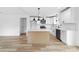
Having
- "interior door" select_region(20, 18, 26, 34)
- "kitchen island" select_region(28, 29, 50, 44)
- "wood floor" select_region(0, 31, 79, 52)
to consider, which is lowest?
"wood floor" select_region(0, 31, 79, 52)

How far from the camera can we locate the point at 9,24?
10.3m

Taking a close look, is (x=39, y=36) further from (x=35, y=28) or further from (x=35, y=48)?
(x=35, y=28)

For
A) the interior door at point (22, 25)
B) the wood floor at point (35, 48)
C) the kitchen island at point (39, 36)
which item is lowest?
the wood floor at point (35, 48)

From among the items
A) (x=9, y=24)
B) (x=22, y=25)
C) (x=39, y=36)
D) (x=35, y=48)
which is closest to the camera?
(x=35, y=48)

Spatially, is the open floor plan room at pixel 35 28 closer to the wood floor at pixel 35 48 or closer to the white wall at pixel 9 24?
the white wall at pixel 9 24

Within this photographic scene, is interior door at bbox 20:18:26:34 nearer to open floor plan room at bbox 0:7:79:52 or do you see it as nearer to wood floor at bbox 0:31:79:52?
open floor plan room at bbox 0:7:79:52

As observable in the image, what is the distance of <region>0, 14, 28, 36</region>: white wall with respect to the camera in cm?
1023

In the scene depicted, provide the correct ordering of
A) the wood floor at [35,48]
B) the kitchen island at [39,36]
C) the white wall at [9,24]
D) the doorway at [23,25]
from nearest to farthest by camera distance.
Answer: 1. the wood floor at [35,48]
2. the kitchen island at [39,36]
3. the white wall at [9,24]
4. the doorway at [23,25]

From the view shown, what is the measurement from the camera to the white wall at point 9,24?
33.6 ft

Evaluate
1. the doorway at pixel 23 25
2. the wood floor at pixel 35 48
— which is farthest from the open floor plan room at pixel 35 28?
the wood floor at pixel 35 48

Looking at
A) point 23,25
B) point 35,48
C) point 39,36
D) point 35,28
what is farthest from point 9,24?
point 35,48

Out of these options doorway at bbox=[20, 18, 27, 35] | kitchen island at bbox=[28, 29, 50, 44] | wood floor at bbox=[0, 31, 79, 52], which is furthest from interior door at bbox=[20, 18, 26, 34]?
wood floor at bbox=[0, 31, 79, 52]
